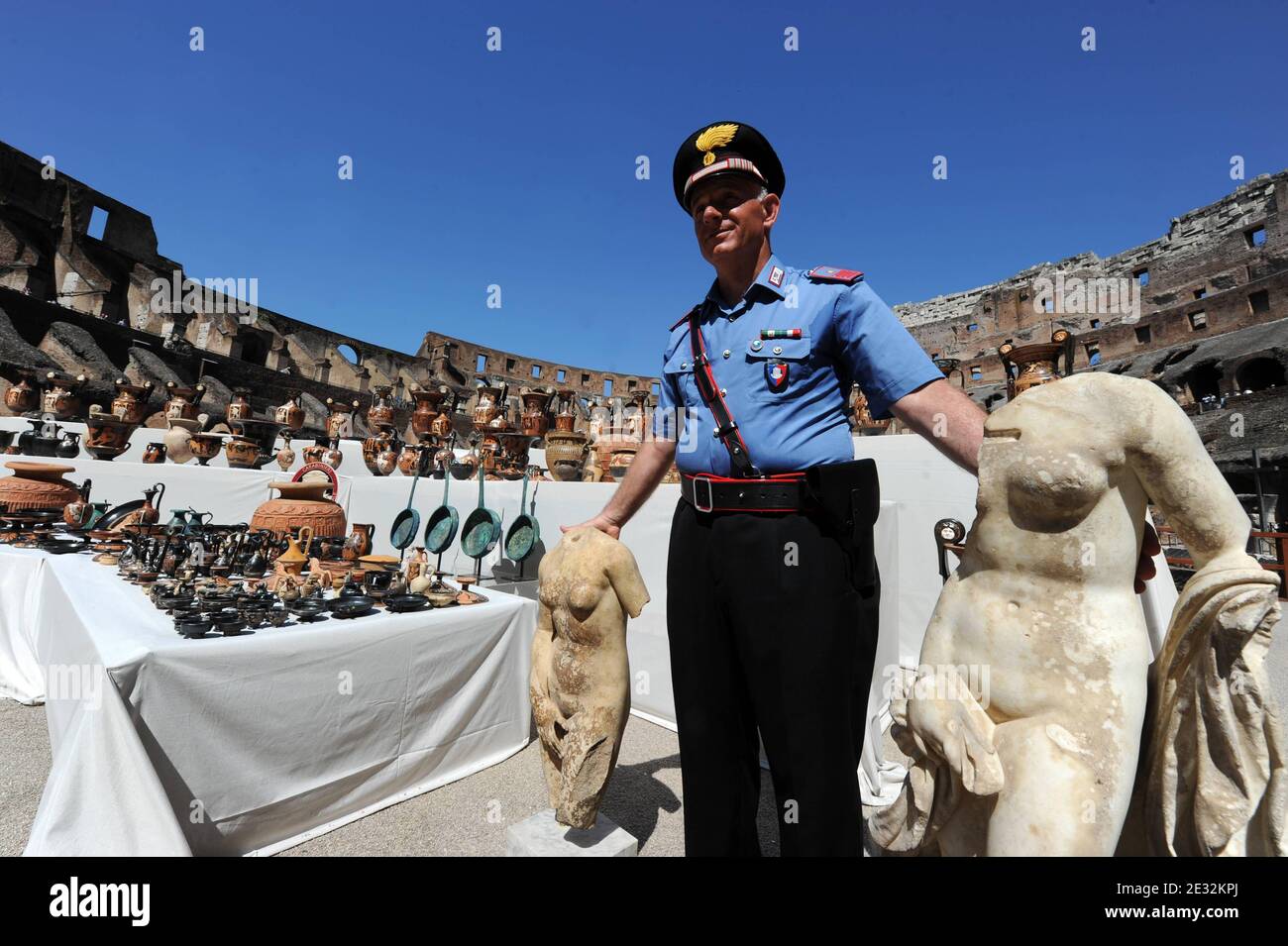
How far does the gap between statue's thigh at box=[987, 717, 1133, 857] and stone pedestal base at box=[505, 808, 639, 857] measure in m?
1.41

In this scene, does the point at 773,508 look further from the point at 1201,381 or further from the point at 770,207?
the point at 1201,381

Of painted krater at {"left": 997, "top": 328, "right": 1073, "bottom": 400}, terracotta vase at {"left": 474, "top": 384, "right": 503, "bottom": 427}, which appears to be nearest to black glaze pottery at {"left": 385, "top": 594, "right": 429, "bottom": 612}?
painted krater at {"left": 997, "top": 328, "right": 1073, "bottom": 400}

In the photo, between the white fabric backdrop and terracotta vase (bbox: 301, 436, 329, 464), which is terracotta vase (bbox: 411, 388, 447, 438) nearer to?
terracotta vase (bbox: 301, 436, 329, 464)

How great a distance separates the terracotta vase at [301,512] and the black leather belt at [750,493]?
3527 mm

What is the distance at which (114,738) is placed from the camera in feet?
5.90

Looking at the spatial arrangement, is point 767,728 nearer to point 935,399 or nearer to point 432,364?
point 935,399

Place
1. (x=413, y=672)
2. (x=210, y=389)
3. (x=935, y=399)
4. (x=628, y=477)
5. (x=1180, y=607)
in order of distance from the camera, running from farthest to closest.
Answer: (x=210, y=389) < (x=413, y=672) < (x=628, y=477) < (x=935, y=399) < (x=1180, y=607)

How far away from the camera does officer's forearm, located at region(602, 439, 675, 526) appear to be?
188 centimetres

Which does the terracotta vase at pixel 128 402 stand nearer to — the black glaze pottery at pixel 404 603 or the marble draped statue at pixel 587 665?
the black glaze pottery at pixel 404 603

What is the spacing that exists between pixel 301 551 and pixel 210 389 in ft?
55.6

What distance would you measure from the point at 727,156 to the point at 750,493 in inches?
A: 37.9

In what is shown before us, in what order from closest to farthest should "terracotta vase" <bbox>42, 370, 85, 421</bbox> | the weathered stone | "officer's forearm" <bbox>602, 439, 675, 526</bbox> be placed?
1. "officer's forearm" <bbox>602, 439, 675, 526</bbox>
2. "terracotta vase" <bbox>42, 370, 85, 421</bbox>
3. the weathered stone
